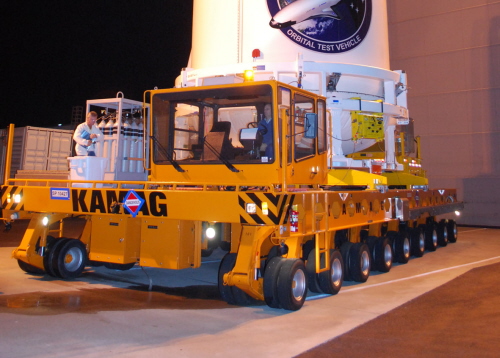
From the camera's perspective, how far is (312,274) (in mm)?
7008

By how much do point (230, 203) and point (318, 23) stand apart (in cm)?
509

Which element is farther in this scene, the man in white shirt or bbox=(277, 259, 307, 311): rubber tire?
the man in white shirt

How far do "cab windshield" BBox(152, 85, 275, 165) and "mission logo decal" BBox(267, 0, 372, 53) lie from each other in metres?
3.33

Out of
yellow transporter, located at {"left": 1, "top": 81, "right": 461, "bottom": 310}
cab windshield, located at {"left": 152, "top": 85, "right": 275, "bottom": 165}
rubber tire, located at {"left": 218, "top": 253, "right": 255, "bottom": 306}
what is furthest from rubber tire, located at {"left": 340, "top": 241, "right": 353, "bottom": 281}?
cab windshield, located at {"left": 152, "top": 85, "right": 275, "bottom": 165}

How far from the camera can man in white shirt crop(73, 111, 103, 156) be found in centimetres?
757

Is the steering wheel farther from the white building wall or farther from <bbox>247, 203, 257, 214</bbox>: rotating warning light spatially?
the white building wall

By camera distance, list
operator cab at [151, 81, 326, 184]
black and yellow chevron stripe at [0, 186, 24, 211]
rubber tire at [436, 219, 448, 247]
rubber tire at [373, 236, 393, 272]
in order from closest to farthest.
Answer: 1. operator cab at [151, 81, 326, 184]
2. black and yellow chevron stripe at [0, 186, 24, 211]
3. rubber tire at [373, 236, 393, 272]
4. rubber tire at [436, 219, 448, 247]

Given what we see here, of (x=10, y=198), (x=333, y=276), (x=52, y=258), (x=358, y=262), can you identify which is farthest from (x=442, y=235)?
(x=10, y=198)

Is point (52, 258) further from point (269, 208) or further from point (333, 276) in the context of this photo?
point (333, 276)

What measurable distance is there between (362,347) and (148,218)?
135 inches

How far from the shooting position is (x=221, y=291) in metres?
6.49

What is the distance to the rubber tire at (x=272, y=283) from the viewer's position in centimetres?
601

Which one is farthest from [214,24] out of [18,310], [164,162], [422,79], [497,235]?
[422,79]

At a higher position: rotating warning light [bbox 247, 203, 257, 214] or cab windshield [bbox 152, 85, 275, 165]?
cab windshield [bbox 152, 85, 275, 165]
